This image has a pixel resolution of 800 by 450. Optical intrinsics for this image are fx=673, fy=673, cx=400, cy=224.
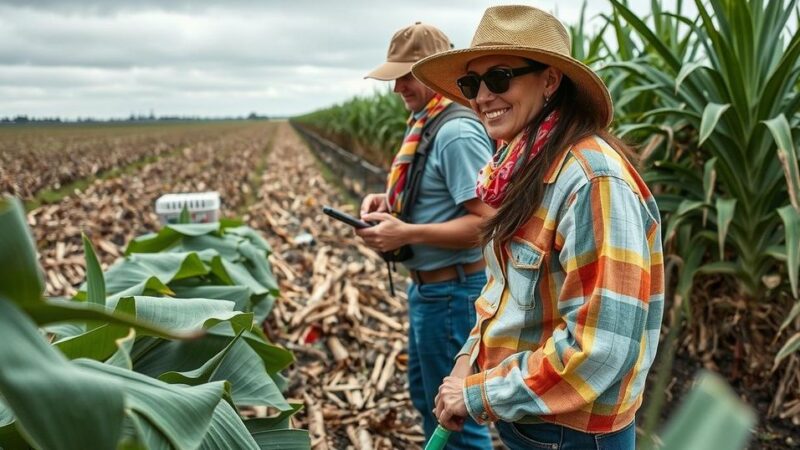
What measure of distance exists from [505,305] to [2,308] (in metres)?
1.21

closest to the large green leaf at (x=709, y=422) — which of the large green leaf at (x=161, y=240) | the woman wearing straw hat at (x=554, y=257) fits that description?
the woman wearing straw hat at (x=554, y=257)

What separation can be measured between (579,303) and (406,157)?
53.4 inches

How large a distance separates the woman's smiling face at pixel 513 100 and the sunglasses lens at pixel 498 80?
0.04 ft

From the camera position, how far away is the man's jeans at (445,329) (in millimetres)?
2693

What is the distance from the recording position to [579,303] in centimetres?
151

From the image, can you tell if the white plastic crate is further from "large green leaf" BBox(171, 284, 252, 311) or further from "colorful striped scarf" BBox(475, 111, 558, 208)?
"colorful striped scarf" BBox(475, 111, 558, 208)

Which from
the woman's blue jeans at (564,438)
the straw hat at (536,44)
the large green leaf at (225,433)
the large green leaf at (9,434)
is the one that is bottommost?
the woman's blue jeans at (564,438)

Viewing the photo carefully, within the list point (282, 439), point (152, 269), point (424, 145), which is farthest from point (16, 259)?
point (152, 269)

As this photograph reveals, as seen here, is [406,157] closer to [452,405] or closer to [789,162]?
[452,405]

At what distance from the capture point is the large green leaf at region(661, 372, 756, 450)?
0.32 meters

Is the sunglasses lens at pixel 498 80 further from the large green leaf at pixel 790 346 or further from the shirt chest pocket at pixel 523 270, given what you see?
the large green leaf at pixel 790 346

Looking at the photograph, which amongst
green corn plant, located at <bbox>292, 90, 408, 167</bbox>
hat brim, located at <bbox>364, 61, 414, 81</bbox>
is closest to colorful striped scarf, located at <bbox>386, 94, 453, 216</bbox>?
hat brim, located at <bbox>364, 61, 414, 81</bbox>

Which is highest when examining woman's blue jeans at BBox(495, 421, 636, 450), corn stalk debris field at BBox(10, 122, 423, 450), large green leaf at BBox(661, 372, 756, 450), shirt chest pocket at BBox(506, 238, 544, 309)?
large green leaf at BBox(661, 372, 756, 450)

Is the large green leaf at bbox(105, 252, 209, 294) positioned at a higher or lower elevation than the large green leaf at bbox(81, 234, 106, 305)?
lower
